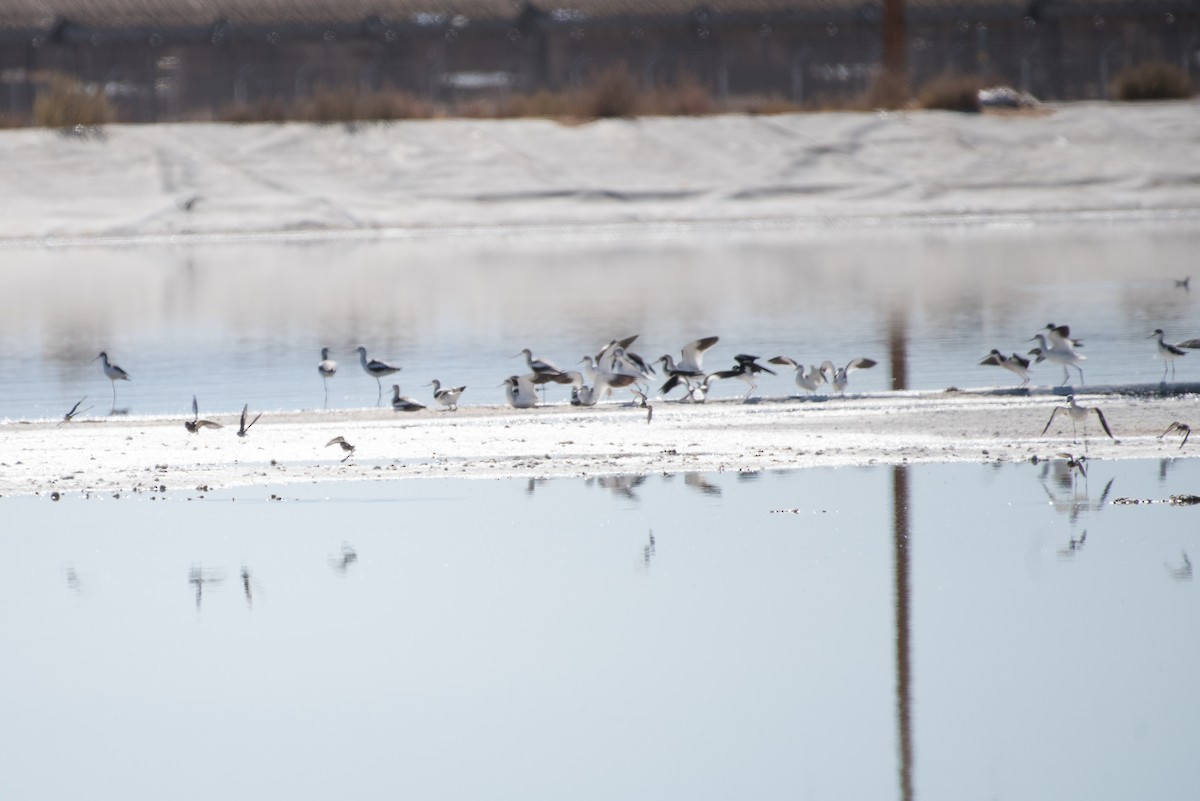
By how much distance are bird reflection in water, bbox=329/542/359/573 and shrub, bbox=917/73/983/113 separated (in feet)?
155

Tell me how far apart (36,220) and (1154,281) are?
2660cm

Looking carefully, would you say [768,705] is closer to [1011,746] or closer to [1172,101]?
[1011,746]

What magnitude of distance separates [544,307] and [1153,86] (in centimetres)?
3674

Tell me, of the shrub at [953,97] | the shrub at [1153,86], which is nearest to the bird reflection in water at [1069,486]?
the shrub at [953,97]

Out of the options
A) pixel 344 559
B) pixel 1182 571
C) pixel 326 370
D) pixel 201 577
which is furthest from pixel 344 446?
pixel 1182 571

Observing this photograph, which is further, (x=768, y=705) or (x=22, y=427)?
(x=22, y=427)

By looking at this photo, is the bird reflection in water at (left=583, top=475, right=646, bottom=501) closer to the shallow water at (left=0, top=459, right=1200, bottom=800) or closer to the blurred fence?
the shallow water at (left=0, top=459, right=1200, bottom=800)

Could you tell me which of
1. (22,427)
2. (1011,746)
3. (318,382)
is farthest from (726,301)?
(1011,746)

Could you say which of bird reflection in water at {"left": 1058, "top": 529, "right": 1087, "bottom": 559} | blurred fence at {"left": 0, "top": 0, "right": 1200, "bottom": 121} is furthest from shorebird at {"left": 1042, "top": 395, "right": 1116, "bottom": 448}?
blurred fence at {"left": 0, "top": 0, "right": 1200, "bottom": 121}

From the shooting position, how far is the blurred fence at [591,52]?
6041 cm

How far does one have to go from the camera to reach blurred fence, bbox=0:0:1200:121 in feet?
198

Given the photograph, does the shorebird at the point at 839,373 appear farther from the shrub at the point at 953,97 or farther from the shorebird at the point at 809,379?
the shrub at the point at 953,97

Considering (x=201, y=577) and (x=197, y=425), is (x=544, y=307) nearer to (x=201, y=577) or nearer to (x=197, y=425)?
(x=197, y=425)

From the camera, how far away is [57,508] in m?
11.3
